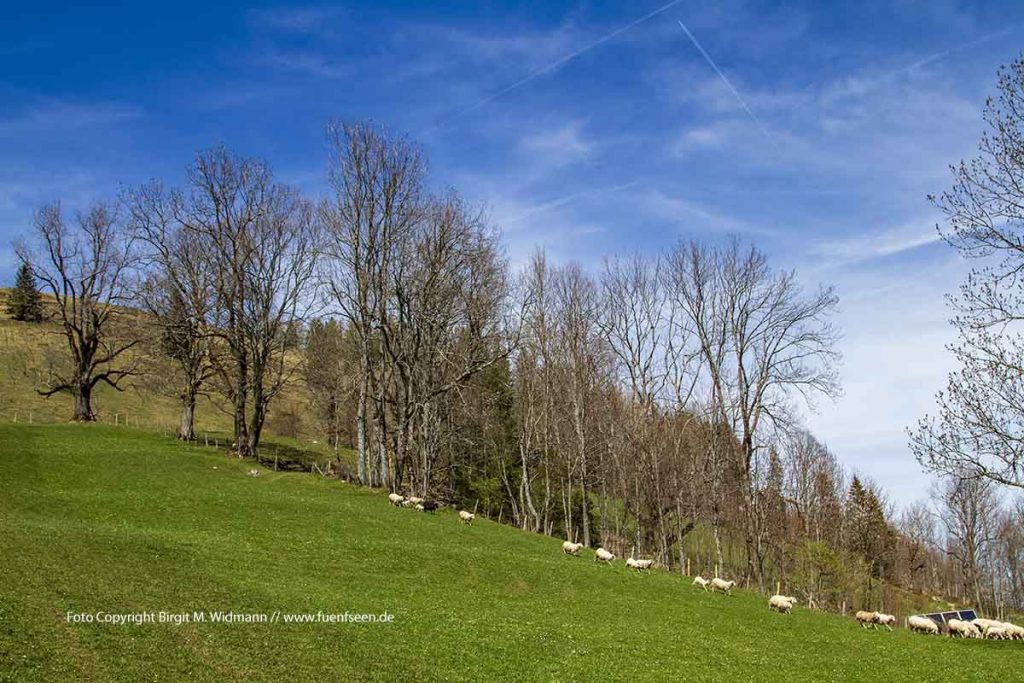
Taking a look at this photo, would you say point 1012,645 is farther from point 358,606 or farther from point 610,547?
point 610,547

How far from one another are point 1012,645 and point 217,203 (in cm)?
5601

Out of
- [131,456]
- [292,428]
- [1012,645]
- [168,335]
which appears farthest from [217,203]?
[1012,645]

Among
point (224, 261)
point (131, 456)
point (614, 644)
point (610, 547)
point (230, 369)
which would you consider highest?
point (224, 261)

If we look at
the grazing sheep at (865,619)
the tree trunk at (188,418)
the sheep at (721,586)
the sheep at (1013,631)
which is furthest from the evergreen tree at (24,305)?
the sheep at (1013,631)

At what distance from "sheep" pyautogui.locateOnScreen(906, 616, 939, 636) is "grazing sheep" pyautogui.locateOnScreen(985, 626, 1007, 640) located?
2710mm

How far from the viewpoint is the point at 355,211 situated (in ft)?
174

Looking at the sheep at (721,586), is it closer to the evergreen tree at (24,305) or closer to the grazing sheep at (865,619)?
the grazing sheep at (865,619)

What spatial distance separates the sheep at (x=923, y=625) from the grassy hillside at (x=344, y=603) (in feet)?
9.04

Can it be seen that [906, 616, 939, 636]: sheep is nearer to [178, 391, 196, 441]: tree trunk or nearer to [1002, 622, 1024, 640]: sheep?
[1002, 622, 1024, 640]: sheep

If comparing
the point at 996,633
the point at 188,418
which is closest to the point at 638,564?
the point at 996,633

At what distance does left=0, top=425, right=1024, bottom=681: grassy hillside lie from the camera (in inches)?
661

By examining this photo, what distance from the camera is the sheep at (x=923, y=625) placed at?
3266 cm

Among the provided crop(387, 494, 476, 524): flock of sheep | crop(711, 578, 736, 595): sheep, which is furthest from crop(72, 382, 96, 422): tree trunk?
crop(711, 578, 736, 595): sheep

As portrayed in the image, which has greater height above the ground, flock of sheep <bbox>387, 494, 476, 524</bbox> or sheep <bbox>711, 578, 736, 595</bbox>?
flock of sheep <bbox>387, 494, 476, 524</bbox>
